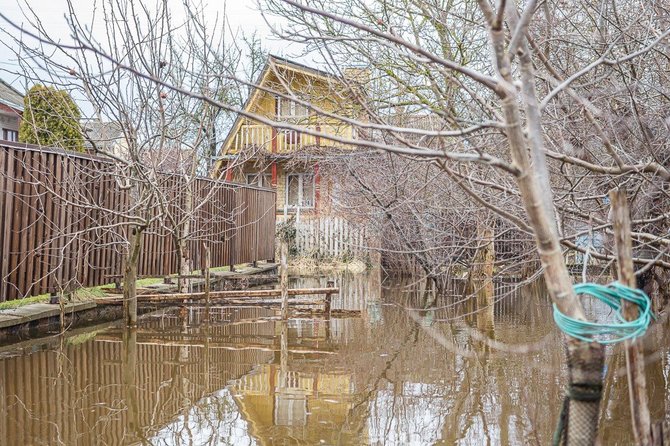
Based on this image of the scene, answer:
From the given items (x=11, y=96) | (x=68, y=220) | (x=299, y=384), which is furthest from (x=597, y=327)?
(x=11, y=96)

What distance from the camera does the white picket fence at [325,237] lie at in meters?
23.5

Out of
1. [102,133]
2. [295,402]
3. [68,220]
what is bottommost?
[295,402]

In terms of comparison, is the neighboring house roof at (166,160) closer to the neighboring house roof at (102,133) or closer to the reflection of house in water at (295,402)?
the neighboring house roof at (102,133)

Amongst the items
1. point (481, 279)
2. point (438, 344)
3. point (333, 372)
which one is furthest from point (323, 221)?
point (333, 372)

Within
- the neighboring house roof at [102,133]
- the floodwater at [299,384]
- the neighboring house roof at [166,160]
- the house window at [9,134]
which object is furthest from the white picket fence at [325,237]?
the floodwater at [299,384]

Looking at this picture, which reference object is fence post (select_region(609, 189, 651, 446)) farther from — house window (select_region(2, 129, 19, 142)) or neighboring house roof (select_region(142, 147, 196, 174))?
house window (select_region(2, 129, 19, 142))

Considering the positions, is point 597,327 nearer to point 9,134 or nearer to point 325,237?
point 325,237

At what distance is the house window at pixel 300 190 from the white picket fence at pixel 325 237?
402cm

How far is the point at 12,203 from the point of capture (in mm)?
10016

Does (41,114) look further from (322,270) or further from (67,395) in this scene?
(67,395)

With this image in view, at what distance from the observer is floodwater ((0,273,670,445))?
595cm

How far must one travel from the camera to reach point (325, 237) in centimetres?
2372

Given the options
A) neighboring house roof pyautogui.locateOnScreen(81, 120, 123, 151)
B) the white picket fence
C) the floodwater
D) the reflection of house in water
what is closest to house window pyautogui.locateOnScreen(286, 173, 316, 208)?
the white picket fence

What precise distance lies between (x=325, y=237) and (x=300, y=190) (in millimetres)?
4715
